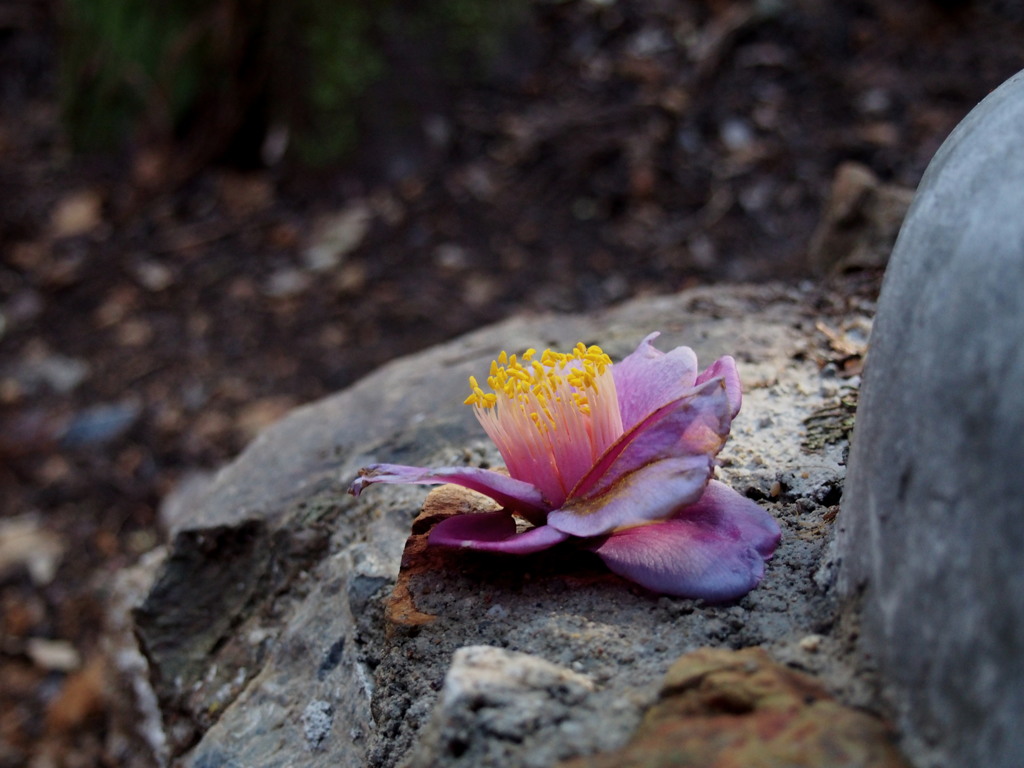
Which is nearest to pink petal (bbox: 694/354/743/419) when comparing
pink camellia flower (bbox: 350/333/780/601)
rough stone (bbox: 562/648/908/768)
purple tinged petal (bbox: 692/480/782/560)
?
pink camellia flower (bbox: 350/333/780/601)

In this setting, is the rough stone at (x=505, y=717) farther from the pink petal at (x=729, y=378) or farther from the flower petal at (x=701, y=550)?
the pink petal at (x=729, y=378)

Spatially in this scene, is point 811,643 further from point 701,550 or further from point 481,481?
point 481,481

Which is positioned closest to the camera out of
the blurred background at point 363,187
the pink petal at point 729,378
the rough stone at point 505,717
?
the rough stone at point 505,717

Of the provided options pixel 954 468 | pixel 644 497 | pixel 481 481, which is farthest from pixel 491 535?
pixel 954 468

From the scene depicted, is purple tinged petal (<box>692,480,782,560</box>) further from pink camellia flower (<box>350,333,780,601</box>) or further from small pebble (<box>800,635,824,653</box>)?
small pebble (<box>800,635,824,653</box>)

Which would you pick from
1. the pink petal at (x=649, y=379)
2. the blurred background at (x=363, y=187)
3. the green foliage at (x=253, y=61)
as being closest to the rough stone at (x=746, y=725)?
the pink petal at (x=649, y=379)

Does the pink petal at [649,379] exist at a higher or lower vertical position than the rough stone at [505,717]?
higher
